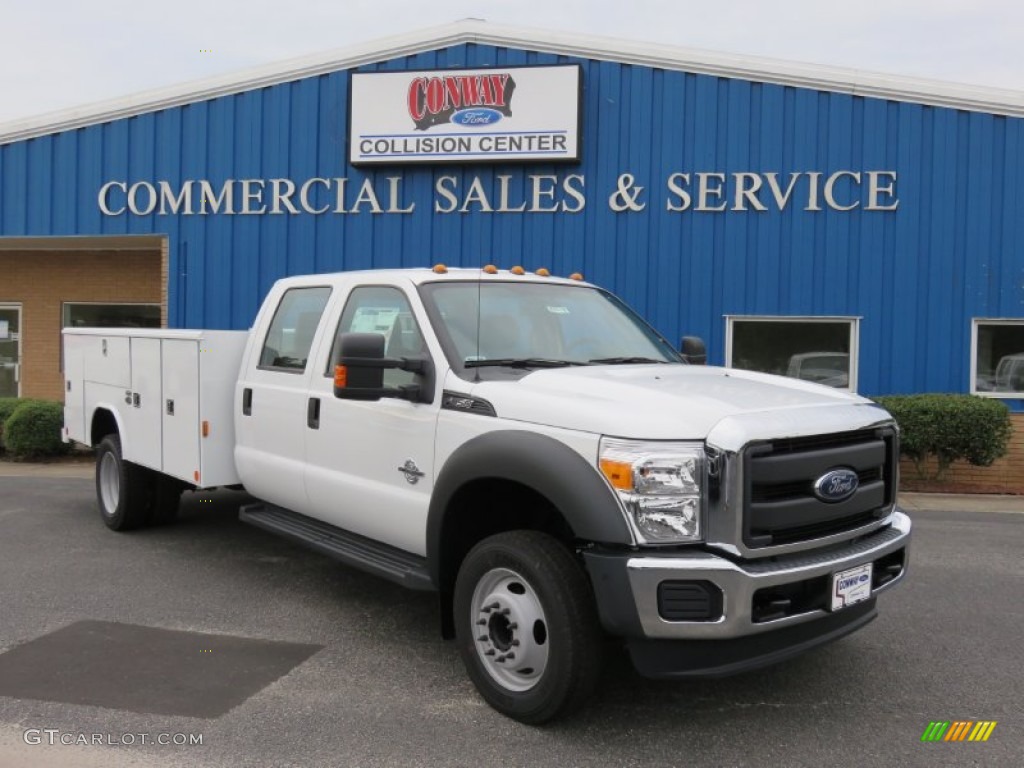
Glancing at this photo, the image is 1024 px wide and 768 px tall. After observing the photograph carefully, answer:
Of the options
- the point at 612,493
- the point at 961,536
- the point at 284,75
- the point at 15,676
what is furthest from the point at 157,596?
the point at 284,75

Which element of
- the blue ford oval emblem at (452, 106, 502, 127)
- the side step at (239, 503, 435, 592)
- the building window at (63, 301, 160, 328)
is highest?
the blue ford oval emblem at (452, 106, 502, 127)

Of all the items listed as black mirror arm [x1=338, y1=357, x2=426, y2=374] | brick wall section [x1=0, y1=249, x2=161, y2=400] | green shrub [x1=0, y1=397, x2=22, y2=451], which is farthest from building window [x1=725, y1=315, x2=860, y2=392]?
green shrub [x1=0, y1=397, x2=22, y2=451]

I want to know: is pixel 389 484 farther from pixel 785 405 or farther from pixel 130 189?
pixel 130 189

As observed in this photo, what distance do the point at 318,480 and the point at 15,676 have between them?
1.72 meters

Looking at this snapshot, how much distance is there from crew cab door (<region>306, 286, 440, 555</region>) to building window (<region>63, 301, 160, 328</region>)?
425 inches

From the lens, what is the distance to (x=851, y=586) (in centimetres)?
371

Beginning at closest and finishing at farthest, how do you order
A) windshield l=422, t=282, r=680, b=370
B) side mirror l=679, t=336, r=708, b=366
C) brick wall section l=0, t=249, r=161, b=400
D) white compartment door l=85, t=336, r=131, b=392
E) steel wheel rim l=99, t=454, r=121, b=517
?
1. windshield l=422, t=282, r=680, b=370
2. side mirror l=679, t=336, r=708, b=366
3. white compartment door l=85, t=336, r=131, b=392
4. steel wheel rim l=99, t=454, r=121, b=517
5. brick wall section l=0, t=249, r=161, b=400

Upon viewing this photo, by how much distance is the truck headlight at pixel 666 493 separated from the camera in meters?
3.38

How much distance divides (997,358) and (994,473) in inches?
54.3

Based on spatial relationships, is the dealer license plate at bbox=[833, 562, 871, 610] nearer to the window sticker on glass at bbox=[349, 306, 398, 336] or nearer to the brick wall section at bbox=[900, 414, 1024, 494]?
the window sticker on glass at bbox=[349, 306, 398, 336]

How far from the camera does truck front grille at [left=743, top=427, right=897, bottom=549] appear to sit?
136 inches

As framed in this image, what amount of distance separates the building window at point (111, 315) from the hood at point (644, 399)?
1225 centimetres

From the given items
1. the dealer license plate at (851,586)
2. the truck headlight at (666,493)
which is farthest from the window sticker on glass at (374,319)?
the dealer license plate at (851,586)

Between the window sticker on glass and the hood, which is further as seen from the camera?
the window sticker on glass
